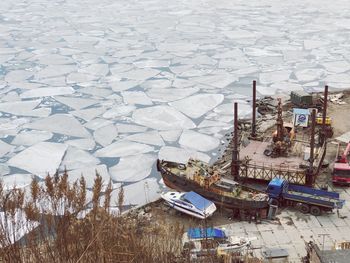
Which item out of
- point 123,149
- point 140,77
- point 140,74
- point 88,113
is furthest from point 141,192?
point 140,74

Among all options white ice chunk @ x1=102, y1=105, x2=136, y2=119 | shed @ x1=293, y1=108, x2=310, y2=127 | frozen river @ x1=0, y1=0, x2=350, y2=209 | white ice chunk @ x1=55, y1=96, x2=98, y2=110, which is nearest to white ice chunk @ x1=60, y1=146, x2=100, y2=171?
frozen river @ x1=0, y1=0, x2=350, y2=209

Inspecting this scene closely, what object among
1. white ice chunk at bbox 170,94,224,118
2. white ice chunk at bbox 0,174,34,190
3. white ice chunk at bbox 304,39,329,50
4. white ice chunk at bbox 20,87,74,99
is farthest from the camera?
white ice chunk at bbox 304,39,329,50

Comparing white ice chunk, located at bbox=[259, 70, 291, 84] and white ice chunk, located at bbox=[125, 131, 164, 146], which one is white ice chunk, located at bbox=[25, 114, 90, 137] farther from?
white ice chunk, located at bbox=[259, 70, 291, 84]

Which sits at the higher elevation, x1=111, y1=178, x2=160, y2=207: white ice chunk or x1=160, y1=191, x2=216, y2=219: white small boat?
x1=160, y1=191, x2=216, y2=219: white small boat

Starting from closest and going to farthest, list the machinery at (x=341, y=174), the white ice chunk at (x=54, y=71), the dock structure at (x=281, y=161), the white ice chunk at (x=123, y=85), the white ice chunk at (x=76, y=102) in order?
the dock structure at (x=281, y=161) → the machinery at (x=341, y=174) → the white ice chunk at (x=76, y=102) → the white ice chunk at (x=123, y=85) → the white ice chunk at (x=54, y=71)

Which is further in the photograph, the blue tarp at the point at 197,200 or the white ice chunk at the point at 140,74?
the white ice chunk at the point at 140,74

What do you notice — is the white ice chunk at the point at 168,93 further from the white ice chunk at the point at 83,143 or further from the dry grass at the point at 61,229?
the dry grass at the point at 61,229

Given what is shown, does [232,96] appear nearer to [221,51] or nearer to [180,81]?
[180,81]

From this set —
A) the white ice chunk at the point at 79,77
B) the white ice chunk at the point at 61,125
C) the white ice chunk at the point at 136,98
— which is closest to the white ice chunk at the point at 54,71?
the white ice chunk at the point at 79,77
